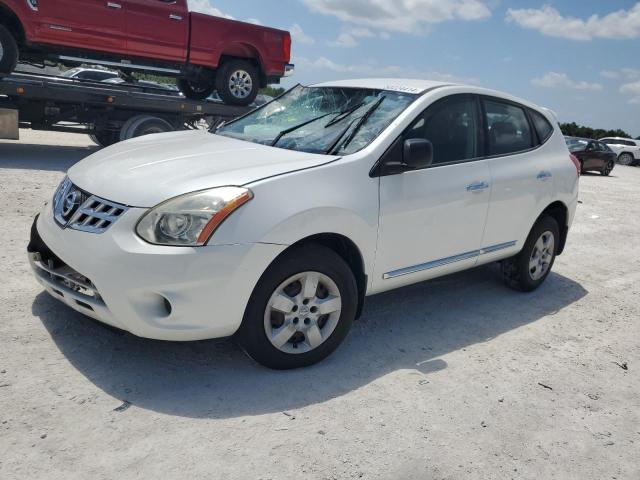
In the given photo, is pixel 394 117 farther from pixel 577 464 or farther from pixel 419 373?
pixel 577 464

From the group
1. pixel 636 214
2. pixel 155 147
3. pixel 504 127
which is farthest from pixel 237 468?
pixel 636 214

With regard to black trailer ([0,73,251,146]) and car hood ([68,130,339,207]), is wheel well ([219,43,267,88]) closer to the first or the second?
black trailer ([0,73,251,146])

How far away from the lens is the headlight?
289 centimetres

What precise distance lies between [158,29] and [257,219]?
835cm

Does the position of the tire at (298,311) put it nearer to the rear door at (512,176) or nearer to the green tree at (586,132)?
the rear door at (512,176)

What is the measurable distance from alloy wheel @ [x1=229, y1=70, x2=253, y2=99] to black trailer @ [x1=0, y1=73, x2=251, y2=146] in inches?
15.3

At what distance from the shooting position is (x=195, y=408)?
293 cm

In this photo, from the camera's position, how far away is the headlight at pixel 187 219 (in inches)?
114

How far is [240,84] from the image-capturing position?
11.4 metres

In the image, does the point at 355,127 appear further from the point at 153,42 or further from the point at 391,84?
the point at 153,42

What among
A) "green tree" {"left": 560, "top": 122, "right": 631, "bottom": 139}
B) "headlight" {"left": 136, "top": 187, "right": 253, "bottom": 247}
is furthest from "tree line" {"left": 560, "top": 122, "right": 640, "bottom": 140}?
"headlight" {"left": 136, "top": 187, "right": 253, "bottom": 247}

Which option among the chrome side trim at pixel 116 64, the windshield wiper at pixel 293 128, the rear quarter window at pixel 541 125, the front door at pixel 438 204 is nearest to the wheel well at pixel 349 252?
the front door at pixel 438 204

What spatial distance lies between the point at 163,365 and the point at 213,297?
2.17 feet

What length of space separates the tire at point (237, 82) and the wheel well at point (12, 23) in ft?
11.2
